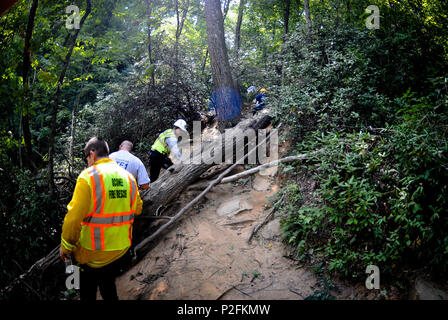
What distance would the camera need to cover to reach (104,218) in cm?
258

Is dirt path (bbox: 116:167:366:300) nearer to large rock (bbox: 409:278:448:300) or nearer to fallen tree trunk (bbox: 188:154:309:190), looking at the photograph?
fallen tree trunk (bbox: 188:154:309:190)

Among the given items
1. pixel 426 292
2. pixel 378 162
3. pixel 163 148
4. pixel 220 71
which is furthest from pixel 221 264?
pixel 220 71

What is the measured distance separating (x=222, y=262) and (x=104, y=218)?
2.13 meters

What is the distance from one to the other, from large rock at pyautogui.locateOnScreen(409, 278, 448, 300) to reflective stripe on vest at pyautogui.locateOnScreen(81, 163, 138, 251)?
10.0 ft

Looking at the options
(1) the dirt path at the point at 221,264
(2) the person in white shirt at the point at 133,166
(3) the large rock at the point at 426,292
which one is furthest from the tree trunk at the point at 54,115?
(3) the large rock at the point at 426,292

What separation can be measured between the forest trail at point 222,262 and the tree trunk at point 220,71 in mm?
3081

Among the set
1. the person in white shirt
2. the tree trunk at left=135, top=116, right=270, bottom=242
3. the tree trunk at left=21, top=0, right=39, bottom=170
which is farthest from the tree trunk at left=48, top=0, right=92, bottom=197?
the tree trunk at left=135, top=116, right=270, bottom=242

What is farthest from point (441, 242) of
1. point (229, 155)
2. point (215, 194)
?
point (229, 155)

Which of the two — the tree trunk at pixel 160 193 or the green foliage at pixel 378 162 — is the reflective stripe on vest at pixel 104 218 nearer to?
the tree trunk at pixel 160 193

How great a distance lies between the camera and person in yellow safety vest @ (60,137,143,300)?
2.45m

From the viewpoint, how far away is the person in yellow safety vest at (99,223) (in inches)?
96.5

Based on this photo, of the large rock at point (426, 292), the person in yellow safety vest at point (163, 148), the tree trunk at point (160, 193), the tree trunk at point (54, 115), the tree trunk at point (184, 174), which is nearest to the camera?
the large rock at point (426, 292)

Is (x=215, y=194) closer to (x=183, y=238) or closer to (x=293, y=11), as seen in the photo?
(x=183, y=238)
